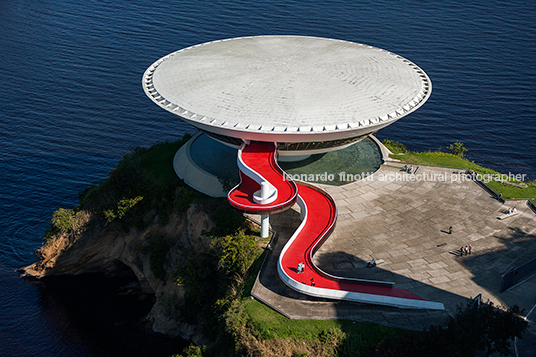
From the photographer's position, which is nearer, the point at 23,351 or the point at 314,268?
the point at 314,268

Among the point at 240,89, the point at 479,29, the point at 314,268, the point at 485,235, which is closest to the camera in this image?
the point at 314,268

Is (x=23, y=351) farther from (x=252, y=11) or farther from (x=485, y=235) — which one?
(x=252, y=11)

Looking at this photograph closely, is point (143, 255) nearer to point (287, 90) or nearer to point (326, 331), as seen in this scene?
point (287, 90)

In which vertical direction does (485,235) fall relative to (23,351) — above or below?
above

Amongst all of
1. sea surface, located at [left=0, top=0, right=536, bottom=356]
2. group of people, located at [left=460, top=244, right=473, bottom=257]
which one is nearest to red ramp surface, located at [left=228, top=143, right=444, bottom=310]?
group of people, located at [left=460, top=244, right=473, bottom=257]

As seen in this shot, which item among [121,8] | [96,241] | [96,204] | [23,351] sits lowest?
[23,351]

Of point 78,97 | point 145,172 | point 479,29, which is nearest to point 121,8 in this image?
point 78,97

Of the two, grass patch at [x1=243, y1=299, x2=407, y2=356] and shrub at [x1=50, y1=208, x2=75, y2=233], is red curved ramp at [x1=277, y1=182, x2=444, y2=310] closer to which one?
grass patch at [x1=243, y1=299, x2=407, y2=356]
